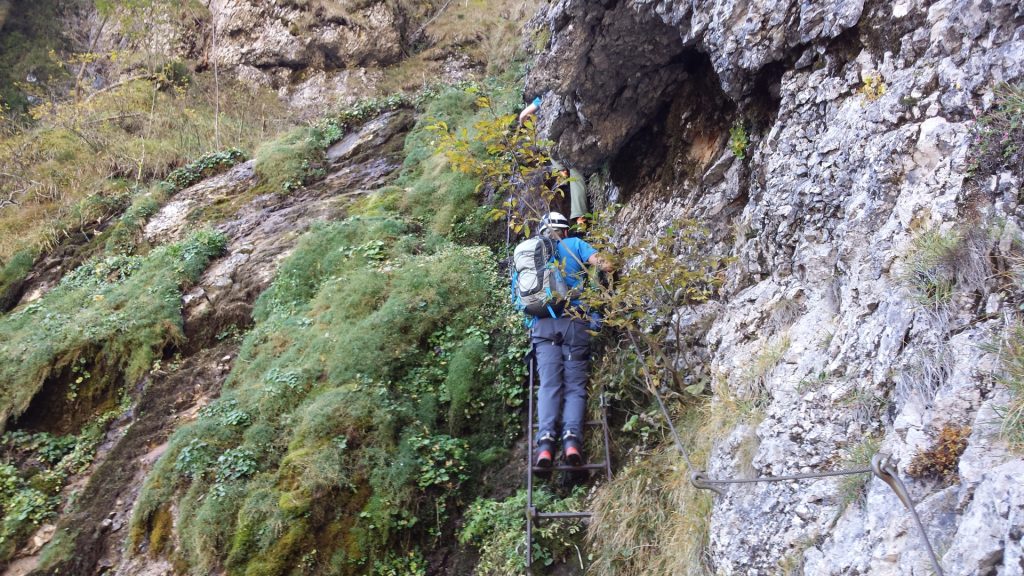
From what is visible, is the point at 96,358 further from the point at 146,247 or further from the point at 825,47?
the point at 825,47

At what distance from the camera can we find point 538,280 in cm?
598

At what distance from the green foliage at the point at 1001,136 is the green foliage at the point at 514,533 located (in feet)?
11.7

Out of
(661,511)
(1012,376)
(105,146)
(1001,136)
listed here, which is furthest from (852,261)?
(105,146)

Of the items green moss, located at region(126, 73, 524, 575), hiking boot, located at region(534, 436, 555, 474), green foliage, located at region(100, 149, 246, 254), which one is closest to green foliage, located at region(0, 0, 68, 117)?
green foliage, located at region(100, 149, 246, 254)

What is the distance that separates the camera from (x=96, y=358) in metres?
8.66

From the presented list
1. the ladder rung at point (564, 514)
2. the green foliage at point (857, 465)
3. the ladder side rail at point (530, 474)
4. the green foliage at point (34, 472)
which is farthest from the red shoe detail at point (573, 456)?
the green foliage at point (34, 472)

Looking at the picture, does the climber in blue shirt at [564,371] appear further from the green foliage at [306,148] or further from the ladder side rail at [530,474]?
the green foliage at [306,148]

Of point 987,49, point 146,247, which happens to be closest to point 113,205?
point 146,247

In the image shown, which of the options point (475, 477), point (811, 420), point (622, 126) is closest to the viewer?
point (811, 420)

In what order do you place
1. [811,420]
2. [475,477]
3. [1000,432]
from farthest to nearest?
[475,477] → [811,420] → [1000,432]

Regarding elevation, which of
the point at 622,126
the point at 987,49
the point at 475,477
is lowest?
the point at 475,477

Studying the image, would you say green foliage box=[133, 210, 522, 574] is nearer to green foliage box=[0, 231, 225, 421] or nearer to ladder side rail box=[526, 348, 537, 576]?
ladder side rail box=[526, 348, 537, 576]

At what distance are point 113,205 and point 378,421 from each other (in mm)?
10406

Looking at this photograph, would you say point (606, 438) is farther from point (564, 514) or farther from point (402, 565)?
point (402, 565)
